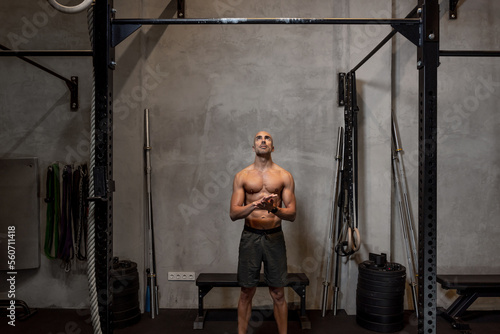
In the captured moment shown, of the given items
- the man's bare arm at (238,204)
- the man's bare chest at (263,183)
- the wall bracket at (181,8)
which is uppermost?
the wall bracket at (181,8)

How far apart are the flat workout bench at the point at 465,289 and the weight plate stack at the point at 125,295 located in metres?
3.20

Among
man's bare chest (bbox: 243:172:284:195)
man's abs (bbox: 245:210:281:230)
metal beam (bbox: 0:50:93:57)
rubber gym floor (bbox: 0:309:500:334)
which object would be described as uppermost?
metal beam (bbox: 0:50:93:57)

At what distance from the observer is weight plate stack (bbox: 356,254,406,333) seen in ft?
13.1

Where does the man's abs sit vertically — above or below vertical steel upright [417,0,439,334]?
below

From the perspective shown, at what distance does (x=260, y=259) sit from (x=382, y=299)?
1365mm

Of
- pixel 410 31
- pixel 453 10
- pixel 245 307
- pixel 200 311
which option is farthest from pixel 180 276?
pixel 453 10

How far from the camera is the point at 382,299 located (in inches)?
158

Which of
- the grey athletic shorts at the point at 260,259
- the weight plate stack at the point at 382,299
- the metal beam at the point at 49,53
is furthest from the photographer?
the weight plate stack at the point at 382,299

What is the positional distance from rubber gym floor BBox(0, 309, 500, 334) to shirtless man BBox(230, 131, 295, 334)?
0.47 meters

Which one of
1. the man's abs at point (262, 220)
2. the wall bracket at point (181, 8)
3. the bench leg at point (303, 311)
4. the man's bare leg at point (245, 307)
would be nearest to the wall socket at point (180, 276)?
the man's bare leg at point (245, 307)

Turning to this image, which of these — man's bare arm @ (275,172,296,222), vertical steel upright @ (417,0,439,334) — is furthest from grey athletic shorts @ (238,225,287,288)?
vertical steel upright @ (417,0,439,334)

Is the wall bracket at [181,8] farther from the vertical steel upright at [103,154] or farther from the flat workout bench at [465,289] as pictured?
the flat workout bench at [465,289]

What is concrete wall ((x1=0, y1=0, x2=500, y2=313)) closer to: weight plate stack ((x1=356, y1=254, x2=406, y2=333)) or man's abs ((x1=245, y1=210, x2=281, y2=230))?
weight plate stack ((x1=356, y1=254, x2=406, y2=333))

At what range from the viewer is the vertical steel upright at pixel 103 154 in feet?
6.53
